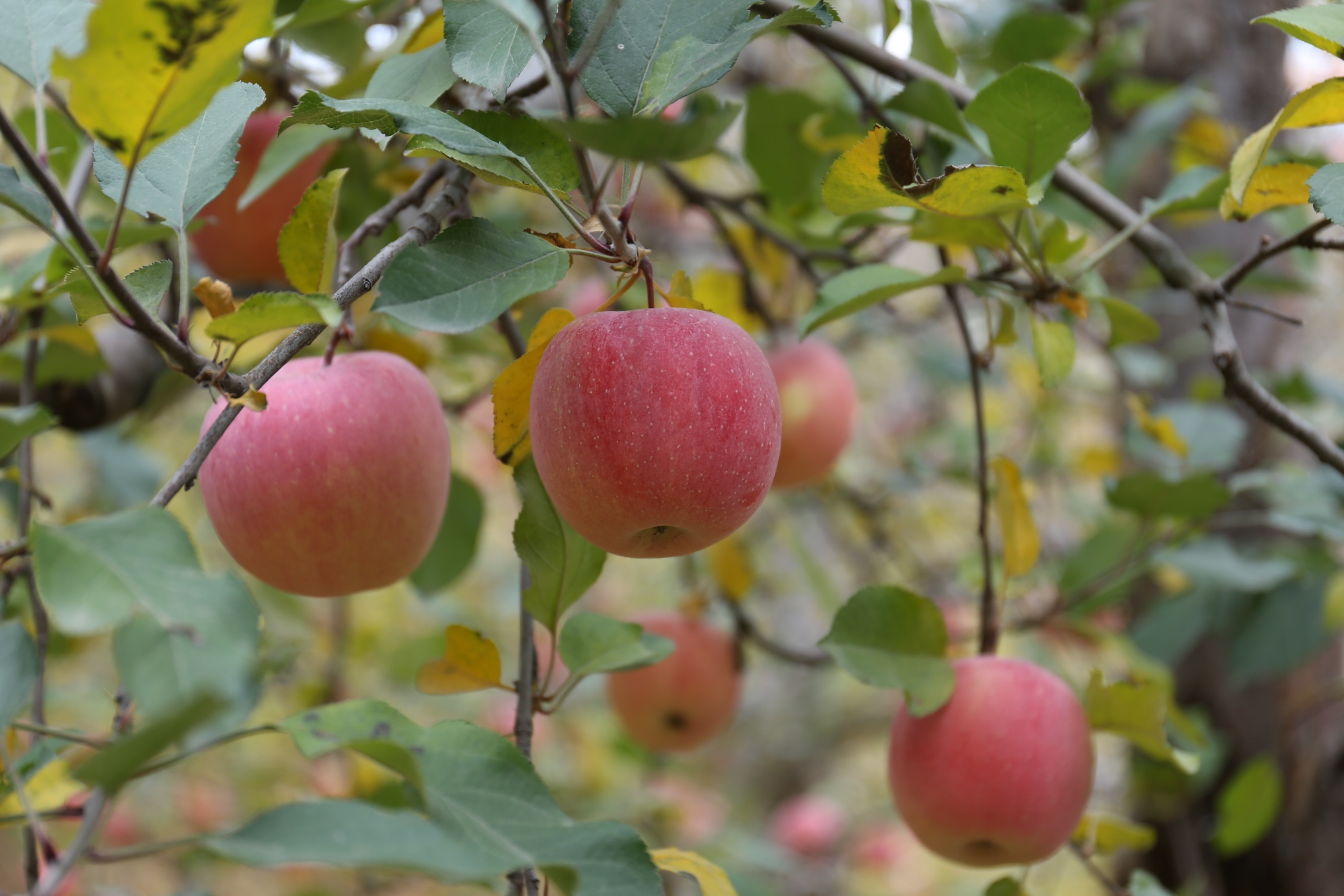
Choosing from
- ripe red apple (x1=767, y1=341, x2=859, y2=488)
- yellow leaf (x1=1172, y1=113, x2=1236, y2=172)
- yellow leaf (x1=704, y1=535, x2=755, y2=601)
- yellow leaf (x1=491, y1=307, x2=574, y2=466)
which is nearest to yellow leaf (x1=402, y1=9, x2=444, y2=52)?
yellow leaf (x1=491, y1=307, x2=574, y2=466)

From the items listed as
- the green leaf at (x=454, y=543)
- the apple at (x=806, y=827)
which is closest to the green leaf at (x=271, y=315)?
the green leaf at (x=454, y=543)

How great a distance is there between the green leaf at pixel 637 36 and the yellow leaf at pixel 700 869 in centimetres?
47

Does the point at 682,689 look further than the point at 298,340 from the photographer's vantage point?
Yes

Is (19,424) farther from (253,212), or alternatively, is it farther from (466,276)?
(253,212)

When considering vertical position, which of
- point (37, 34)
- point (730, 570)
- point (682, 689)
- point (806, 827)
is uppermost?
A: point (37, 34)

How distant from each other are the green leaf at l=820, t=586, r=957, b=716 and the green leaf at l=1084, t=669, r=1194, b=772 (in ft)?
0.39

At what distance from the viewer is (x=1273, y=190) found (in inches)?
27.5

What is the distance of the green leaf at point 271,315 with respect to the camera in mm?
454

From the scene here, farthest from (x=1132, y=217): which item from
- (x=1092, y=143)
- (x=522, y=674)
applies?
(x=1092, y=143)

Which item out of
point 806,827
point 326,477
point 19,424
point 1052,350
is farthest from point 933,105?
point 806,827

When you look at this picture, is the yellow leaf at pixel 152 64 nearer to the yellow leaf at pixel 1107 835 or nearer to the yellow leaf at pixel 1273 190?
the yellow leaf at pixel 1273 190

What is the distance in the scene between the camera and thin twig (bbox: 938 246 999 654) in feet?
2.78

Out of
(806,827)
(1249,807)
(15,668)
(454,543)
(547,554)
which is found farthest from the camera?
(806,827)

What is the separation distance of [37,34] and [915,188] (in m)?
0.50
